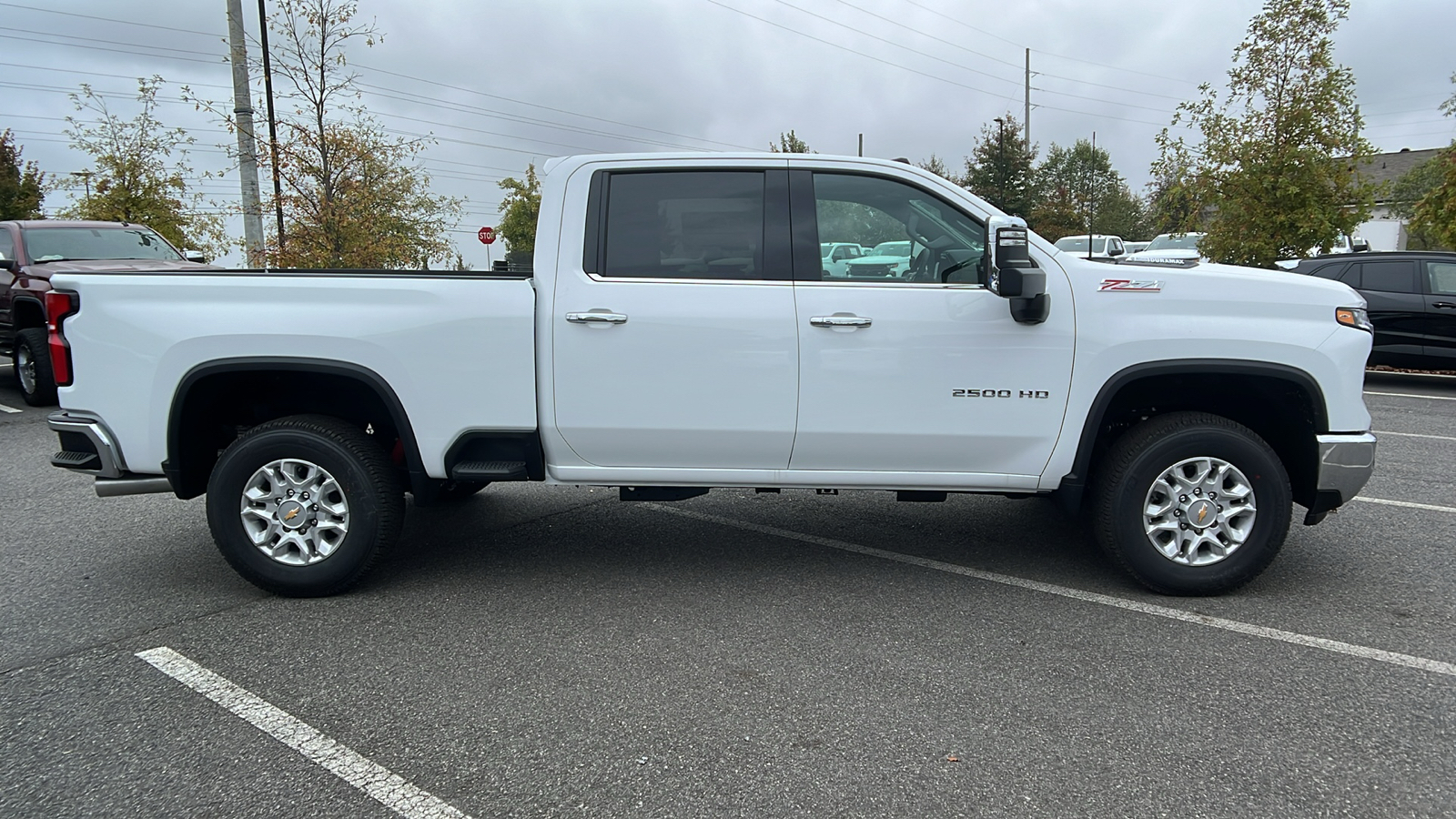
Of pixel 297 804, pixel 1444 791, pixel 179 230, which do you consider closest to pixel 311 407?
pixel 297 804

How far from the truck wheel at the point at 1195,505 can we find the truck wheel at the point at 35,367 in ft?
32.7

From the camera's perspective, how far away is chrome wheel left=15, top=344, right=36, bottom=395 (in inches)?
383

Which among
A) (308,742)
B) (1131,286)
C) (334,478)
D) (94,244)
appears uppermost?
(94,244)

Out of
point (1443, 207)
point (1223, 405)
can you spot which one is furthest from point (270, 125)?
point (1443, 207)

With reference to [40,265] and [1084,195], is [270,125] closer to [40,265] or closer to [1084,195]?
[40,265]

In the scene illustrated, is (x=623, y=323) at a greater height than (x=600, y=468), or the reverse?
(x=623, y=323)

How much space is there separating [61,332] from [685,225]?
114 inches

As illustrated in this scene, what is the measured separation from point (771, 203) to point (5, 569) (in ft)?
14.1

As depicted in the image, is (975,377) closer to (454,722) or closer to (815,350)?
(815,350)

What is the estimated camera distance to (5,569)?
15.2 feet

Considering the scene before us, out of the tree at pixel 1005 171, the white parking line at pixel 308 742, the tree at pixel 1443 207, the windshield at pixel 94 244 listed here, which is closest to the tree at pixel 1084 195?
the tree at pixel 1005 171

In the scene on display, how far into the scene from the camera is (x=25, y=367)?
9898mm

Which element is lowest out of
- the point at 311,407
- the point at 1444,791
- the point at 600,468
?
the point at 1444,791

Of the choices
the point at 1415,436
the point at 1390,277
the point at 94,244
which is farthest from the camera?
the point at 1390,277
